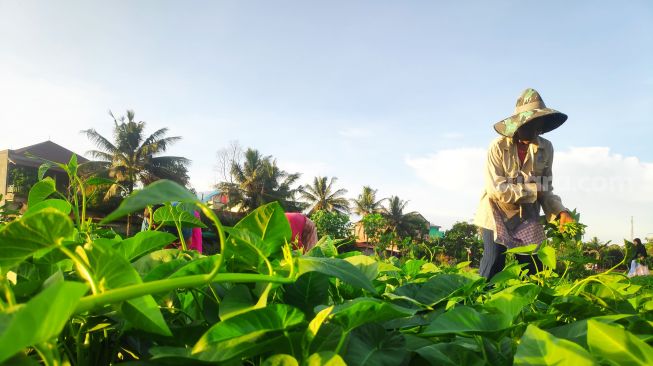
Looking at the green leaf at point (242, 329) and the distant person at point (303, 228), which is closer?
the green leaf at point (242, 329)

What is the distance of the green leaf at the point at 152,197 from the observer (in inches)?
7.6

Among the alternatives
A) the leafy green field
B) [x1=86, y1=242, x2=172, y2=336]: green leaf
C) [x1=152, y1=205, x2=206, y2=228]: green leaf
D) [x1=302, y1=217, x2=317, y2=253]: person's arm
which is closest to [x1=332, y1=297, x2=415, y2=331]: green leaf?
the leafy green field

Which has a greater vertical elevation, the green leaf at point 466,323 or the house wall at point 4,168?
the house wall at point 4,168

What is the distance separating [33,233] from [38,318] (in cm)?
10

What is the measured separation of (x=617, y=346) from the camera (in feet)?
0.91

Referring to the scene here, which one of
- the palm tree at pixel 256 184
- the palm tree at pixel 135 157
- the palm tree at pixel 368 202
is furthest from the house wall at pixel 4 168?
the palm tree at pixel 368 202

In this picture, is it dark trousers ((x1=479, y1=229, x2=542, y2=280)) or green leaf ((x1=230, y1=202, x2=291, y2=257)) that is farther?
dark trousers ((x1=479, y1=229, x2=542, y2=280))

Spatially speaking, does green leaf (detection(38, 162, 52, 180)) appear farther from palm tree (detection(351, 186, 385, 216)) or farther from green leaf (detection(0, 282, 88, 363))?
palm tree (detection(351, 186, 385, 216))

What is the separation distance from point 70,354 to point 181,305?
10cm

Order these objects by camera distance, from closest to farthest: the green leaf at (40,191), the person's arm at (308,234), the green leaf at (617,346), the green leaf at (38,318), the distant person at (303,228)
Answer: the green leaf at (38,318) < the green leaf at (617,346) < the green leaf at (40,191) < the distant person at (303,228) < the person's arm at (308,234)

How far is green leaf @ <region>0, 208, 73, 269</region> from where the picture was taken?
0.82ft

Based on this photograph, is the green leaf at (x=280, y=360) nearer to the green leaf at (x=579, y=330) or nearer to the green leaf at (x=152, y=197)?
the green leaf at (x=152, y=197)

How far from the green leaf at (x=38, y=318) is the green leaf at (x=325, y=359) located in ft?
0.44

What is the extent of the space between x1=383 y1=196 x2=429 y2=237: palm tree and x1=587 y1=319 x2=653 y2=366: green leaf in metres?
34.6
